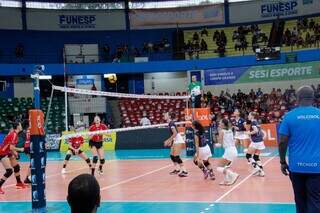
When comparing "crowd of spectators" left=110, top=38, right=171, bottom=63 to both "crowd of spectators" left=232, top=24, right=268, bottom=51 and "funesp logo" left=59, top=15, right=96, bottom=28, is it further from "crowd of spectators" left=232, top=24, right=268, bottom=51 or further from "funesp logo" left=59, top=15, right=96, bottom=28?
"crowd of spectators" left=232, top=24, right=268, bottom=51

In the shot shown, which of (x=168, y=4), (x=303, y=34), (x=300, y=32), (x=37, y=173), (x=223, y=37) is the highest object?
(x=168, y=4)

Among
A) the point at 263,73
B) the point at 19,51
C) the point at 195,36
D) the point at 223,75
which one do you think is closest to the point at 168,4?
the point at 195,36

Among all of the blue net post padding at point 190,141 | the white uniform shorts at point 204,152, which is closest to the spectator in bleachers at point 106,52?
the blue net post padding at point 190,141

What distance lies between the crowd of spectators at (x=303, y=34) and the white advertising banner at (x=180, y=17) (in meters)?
6.14

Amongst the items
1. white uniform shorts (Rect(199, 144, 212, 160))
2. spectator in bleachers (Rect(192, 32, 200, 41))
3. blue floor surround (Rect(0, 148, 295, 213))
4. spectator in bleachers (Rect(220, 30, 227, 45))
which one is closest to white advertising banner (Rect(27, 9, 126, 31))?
spectator in bleachers (Rect(192, 32, 200, 41))

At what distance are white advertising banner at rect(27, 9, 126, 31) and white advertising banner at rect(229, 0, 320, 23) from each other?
9344 millimetres

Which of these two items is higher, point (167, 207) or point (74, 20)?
point (74, 20)

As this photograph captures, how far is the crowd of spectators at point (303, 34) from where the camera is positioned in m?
33.2

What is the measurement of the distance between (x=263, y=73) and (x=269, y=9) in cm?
694

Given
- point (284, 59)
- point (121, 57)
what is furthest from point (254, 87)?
point (121, 57)

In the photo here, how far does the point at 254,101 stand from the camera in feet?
108

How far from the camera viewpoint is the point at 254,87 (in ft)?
116

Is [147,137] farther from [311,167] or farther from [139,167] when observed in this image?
[311,167]

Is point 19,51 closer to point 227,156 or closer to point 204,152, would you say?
point 204,152
